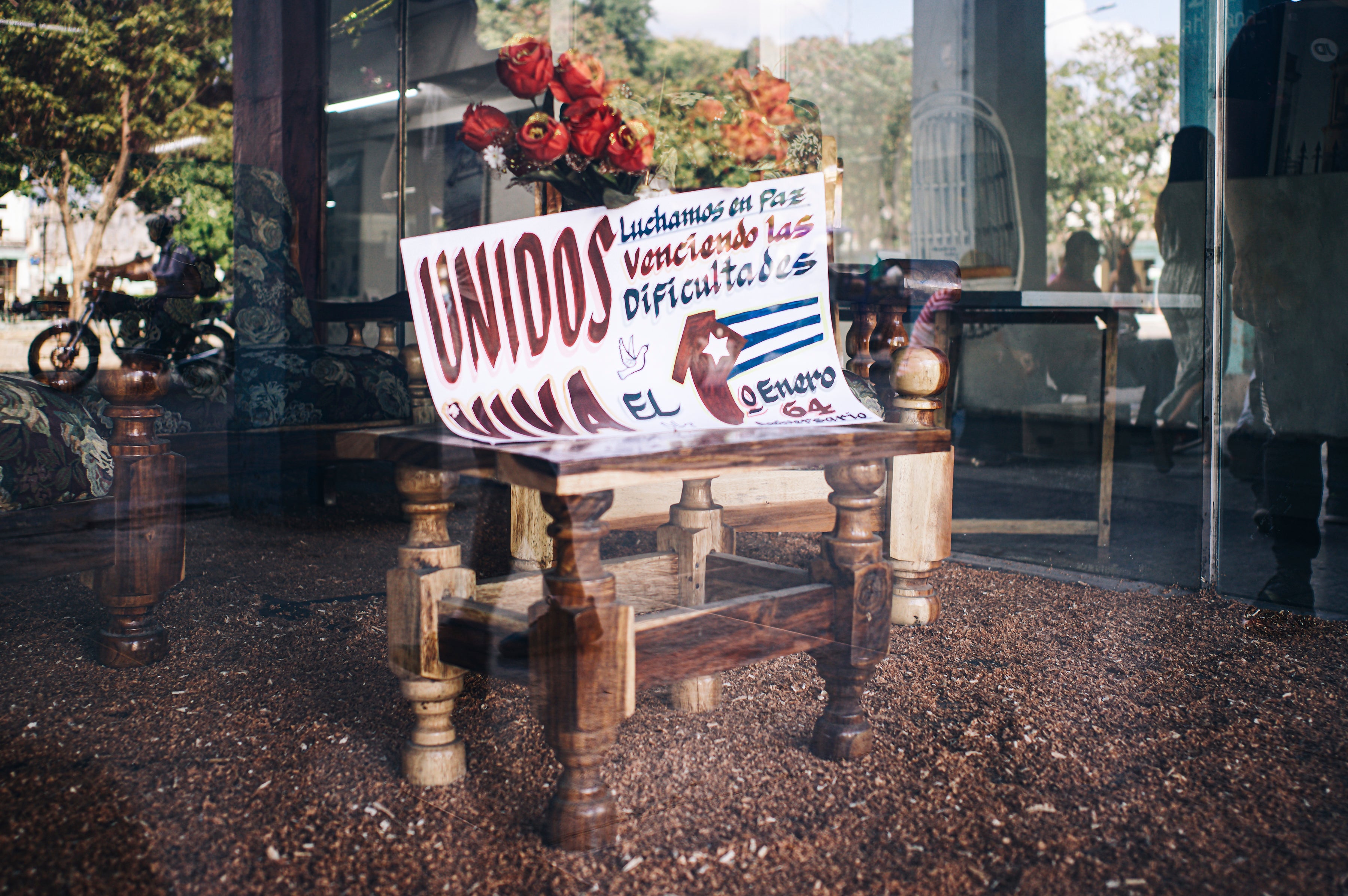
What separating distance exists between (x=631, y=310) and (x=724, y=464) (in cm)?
31

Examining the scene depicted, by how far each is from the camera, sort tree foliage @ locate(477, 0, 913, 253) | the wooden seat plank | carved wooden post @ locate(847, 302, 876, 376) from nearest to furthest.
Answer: the wooden seat plank, carved wooden post @ locate(847, 302, 876, 376), tree foliage @ locate(477, 0, 913, 253)

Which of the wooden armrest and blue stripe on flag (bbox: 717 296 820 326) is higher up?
the wooden armrest

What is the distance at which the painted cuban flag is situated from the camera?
1226 millimetres

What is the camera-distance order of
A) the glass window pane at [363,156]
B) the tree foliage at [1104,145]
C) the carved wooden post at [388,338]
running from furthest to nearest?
1. the tree foliage at [1104,145]
2. the glass window pane at [363,156]
3. the carved wooden post at [388,338]

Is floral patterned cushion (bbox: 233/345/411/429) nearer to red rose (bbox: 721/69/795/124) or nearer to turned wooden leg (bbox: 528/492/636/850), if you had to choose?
red rose (bbox: 721/69/795/124)

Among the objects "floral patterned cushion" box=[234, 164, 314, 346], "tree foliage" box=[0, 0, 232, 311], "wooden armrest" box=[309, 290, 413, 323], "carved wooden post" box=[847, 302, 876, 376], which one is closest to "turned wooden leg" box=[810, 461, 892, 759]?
"carved wooden post" box=[847, 302, 876, 376]

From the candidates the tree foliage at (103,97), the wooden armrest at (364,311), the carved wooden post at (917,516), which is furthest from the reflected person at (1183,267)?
the tree foliage at (103,97)

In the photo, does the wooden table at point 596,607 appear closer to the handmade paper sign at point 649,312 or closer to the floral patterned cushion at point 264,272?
the handmade paper sign at point 649,312

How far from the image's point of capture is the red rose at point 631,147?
1.19m

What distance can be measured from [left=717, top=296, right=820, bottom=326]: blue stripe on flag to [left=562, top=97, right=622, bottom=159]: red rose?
0.89 ft

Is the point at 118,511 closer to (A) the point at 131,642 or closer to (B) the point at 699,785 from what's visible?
(A) the point at 131,642

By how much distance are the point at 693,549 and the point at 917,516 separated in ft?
2.00

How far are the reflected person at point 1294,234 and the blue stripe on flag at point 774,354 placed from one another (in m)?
1.61

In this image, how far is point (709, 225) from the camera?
1.22 meters
